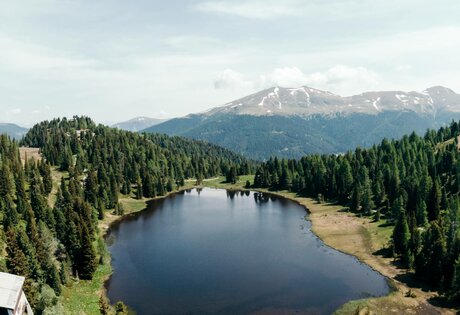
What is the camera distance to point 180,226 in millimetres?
139250

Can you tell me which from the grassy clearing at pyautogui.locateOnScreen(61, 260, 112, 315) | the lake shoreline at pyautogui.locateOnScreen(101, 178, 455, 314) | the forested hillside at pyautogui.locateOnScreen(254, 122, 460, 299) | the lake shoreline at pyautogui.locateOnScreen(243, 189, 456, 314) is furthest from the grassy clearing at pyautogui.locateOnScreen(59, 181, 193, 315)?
the forested hillside at pyautogui.locateOnScreen(254, 122, 460, 299)

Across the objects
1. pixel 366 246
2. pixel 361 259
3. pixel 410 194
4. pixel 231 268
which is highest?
pixel 410 194

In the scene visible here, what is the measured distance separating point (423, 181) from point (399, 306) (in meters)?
73.4

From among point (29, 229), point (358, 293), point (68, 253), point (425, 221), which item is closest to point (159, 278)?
point (68, 253)

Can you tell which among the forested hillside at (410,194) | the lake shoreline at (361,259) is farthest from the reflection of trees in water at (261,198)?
the forested hillside at (410,194)

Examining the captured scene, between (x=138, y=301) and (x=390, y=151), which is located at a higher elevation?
(x=390, y=151)

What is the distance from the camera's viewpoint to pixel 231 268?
309ft

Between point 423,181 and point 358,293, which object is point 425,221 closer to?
point 423,181

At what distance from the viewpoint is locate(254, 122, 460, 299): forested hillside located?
80000mm

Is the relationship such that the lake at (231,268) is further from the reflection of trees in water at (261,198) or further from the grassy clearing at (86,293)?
the reflection of trees in water at (261,198)

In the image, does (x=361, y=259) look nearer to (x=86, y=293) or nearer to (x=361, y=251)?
(x=361, y=251)

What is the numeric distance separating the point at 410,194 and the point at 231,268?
264ft

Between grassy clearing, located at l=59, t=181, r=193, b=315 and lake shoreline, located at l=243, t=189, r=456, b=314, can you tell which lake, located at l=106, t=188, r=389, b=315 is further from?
lake shoreline, located at l=243, t=189, r=456, b=314

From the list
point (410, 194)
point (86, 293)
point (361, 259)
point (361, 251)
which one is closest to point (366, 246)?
point (361, 251)
